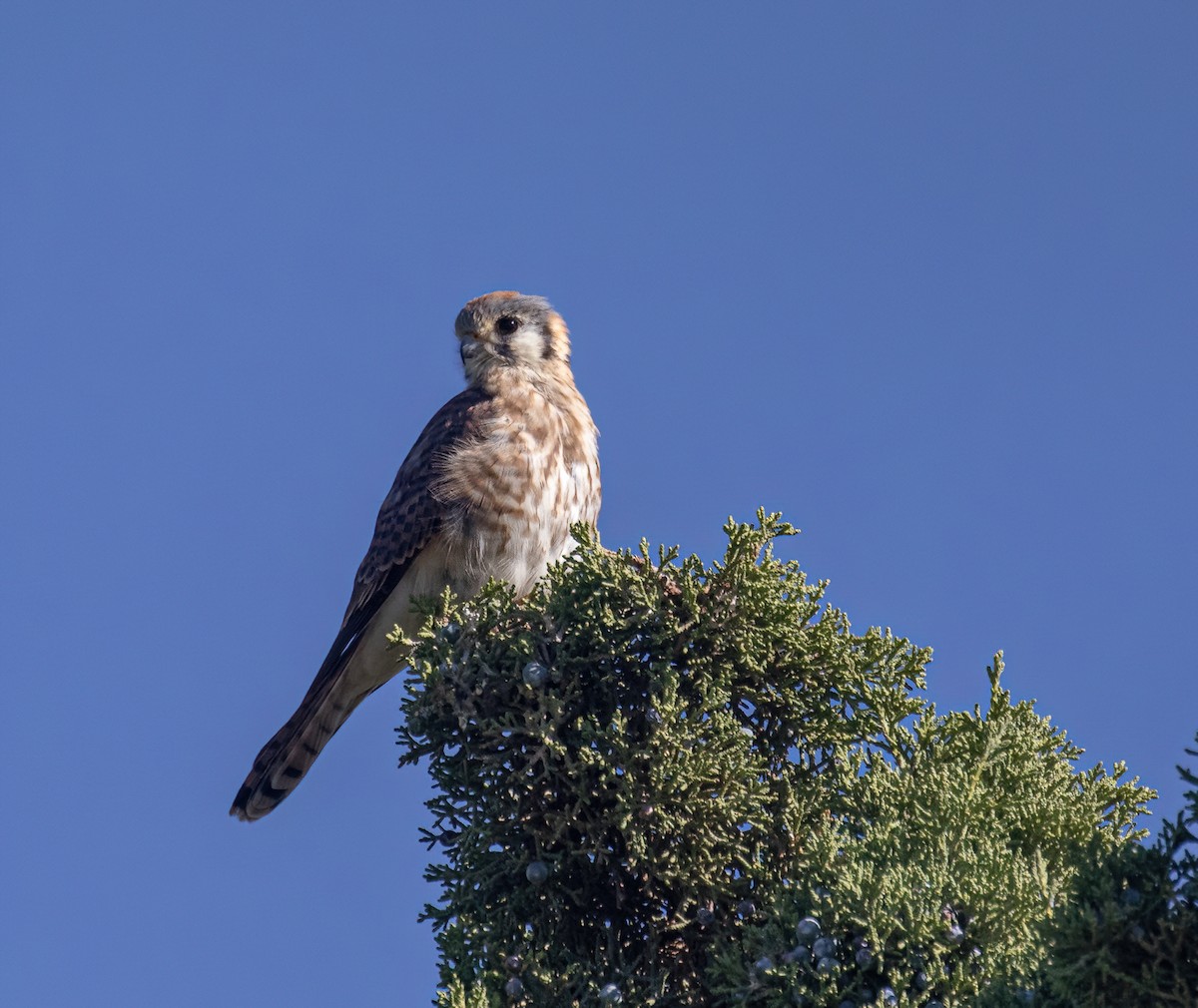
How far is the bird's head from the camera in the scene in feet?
19.3

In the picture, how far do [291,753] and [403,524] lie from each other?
0.87 metres

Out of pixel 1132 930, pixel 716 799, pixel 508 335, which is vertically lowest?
pixel 1132 930

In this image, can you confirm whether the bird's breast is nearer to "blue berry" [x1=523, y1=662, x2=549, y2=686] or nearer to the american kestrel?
the american kestrel

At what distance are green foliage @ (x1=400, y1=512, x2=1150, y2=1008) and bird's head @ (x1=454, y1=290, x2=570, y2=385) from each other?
8.35 ft

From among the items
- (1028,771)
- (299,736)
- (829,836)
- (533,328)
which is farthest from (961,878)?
(533,328)

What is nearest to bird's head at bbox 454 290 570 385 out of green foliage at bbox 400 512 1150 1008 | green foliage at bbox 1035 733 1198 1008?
green foliage at bbox 400 512 1150 1008

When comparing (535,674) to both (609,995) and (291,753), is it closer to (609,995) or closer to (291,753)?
(609,995)

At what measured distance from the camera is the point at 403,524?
5152mm

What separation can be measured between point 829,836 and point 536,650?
0.80 m

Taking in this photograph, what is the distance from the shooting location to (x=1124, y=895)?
218 centimetres

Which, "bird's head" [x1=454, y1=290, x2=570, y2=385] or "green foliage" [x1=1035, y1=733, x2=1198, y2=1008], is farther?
"bird's head" [x1=454, y1=290, x2=570, y2=385]

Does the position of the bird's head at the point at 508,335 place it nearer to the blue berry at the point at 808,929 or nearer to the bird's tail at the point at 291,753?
the bird's tail at the point at 291,753

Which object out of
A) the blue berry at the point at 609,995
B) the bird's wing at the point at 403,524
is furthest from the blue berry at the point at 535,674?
the bird's wing at the point at 403,524

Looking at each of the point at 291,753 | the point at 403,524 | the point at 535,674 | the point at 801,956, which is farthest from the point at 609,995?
the point at 403,524
